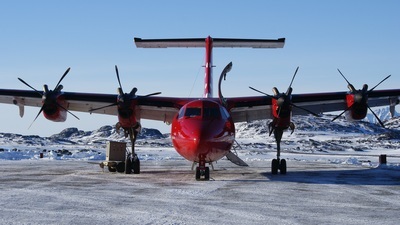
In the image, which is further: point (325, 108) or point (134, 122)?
point (325, 108)

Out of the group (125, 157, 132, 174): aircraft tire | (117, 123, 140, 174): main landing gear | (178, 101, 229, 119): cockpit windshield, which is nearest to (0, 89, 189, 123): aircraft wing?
(117, 123, 140, 174): main landing gear

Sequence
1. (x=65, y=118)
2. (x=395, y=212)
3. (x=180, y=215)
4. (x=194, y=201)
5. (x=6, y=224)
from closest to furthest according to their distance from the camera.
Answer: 1. (x=6, y=224)
2. (x=180, y=215)
3. (x=395, y=212)
4. (x=194, y=201)
5. (x=65, y=118)

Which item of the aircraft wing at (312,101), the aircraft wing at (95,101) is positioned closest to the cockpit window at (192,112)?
the aircraft wing at (95,101)

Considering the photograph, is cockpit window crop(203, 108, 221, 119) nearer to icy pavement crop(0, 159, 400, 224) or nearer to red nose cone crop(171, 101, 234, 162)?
red nose cone crop(171, 101, 234, 162)

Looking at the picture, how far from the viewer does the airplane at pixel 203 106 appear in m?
18.7

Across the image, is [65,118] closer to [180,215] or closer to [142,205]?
[142,205]

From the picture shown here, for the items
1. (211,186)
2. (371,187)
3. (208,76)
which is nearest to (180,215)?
(211,186)

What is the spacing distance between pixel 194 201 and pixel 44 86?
12.8 metres

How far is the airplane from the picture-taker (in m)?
18.7

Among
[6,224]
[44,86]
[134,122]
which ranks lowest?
[6,224]

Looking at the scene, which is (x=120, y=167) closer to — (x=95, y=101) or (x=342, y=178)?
(x=95, y=101)

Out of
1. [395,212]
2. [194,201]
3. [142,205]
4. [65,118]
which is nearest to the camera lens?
[395,212]

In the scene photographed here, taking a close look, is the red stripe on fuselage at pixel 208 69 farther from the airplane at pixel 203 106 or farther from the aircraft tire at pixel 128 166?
the aircraft tire at pixel 128 166

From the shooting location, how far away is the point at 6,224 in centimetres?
878
